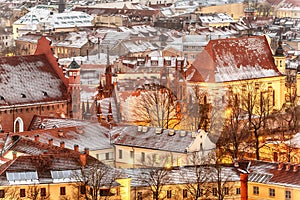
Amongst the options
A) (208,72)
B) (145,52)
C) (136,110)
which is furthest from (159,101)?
(145,52)

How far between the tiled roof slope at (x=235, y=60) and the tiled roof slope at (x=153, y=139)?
782 inches

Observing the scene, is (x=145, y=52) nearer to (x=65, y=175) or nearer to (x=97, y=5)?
(x=97, y=5)

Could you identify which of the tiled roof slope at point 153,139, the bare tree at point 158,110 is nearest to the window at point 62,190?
the tiled roof slope at point 153,139

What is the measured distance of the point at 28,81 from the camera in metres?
89.8

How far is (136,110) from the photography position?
90.1 metres

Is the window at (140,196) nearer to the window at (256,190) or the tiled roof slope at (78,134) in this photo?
the window at (256,190)

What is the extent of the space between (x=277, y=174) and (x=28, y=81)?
83.9 ft

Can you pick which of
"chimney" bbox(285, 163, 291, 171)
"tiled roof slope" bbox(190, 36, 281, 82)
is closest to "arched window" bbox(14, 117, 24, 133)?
"tiled roof slope" bbox(190, 36, 281, 82)

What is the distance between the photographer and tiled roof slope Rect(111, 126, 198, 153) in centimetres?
7769

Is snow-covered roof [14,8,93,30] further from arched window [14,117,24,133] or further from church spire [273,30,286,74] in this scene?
arched window [14,117,24,133]

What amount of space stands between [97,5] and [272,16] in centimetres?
2628

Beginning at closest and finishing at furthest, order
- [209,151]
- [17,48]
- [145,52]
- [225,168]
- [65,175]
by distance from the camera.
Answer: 1. [65,175]
2. [225,168]
3. [209,151]
4. [145,52]
5. [17,48]

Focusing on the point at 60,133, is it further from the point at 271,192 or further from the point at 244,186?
the point at 271,192

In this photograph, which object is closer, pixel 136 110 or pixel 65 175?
pixel 65 175
